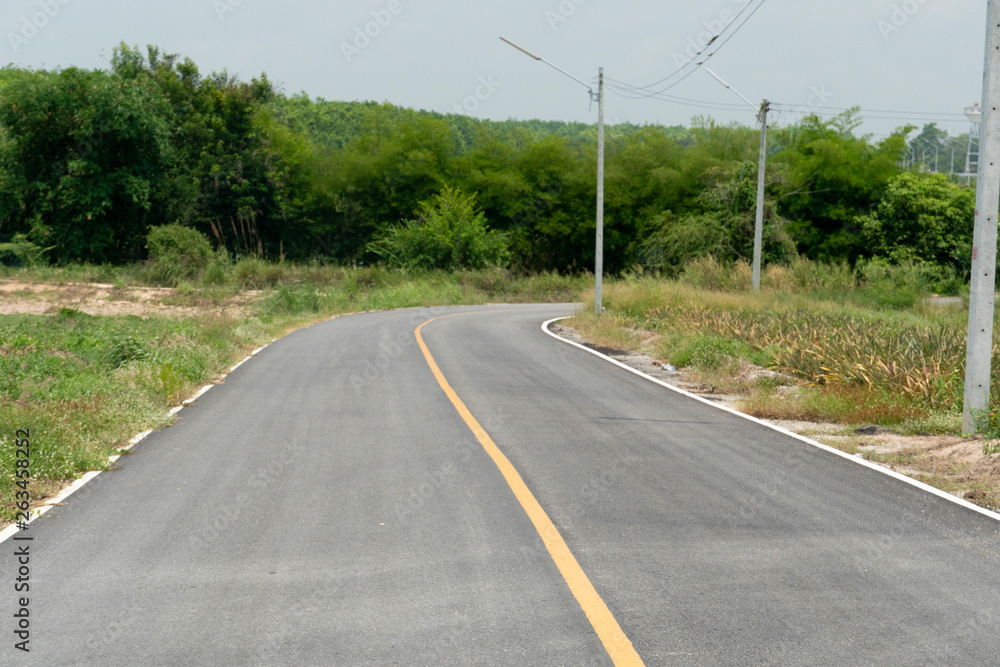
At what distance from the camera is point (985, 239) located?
8773 millimetres

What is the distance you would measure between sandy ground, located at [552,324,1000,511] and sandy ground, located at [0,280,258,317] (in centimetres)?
2382

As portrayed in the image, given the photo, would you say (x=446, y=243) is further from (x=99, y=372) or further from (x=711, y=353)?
(x=99, y=372)

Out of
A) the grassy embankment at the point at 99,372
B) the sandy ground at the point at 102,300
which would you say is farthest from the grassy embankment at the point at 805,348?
the sandy ground at the point at 102,300

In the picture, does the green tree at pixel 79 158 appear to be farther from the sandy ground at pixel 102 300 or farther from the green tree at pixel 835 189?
the green tree at pixel 835 189

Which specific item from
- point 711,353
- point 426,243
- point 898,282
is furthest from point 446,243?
point 711,353

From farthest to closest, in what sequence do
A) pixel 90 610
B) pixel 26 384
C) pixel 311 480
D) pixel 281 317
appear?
pixel 281 317 < pixel 26 384 < pixel 311 480 < pixel 90 610

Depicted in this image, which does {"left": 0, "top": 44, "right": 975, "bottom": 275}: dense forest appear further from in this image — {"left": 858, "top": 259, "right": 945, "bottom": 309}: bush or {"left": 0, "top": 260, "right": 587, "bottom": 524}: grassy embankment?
{"left": 0, "top": 260, "right": 587, "bottom": 524}: grassy embankment

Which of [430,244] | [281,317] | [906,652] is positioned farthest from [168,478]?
[430,244]

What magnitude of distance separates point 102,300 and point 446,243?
21330 millimetres

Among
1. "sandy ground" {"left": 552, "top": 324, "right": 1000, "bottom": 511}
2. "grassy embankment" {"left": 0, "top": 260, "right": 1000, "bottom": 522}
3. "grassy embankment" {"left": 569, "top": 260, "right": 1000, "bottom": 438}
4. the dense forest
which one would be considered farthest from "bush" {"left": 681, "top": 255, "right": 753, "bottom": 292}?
"sandy ground" {"left": 552, "top": 324, "right": 1000, "bottom": 511}

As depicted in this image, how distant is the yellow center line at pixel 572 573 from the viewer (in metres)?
3.93

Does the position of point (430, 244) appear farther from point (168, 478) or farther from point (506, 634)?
point (506, 634)

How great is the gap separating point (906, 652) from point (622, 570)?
1.57 m

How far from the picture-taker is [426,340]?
20.9 m
